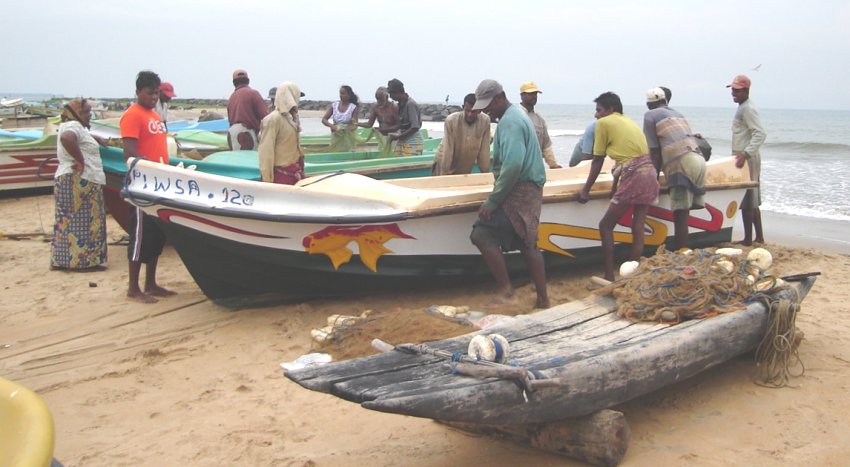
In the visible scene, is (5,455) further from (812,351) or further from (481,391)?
(812,351)

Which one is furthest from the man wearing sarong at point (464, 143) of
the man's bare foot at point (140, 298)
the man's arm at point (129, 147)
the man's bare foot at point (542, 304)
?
the man's bare foot at point (140, 298)

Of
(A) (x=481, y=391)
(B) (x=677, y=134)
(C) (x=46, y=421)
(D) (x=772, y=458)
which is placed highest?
(B) (x=677, y=134)

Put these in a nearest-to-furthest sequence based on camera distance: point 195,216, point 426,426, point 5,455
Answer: point 5,455
point 426,426
point 195,216

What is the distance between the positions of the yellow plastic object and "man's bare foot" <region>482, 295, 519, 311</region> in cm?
346

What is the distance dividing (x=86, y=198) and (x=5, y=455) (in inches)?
196

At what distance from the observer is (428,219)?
5.52 metres

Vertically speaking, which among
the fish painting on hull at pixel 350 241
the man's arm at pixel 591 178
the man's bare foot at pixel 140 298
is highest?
the man's arm at pixel 591 178

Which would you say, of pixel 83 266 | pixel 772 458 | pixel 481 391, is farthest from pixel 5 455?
pixel 83 266

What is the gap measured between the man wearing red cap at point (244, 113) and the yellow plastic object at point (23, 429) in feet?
20.3

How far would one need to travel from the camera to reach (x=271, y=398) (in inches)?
167

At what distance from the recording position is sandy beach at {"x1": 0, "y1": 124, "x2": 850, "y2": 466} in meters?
3.61

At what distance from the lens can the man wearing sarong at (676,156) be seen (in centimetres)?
651

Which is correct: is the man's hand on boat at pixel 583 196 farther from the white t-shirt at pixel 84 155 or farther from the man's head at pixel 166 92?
the man's head at pixel 166 92

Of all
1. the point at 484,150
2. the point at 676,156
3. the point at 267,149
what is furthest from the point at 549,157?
the point at 267,149
